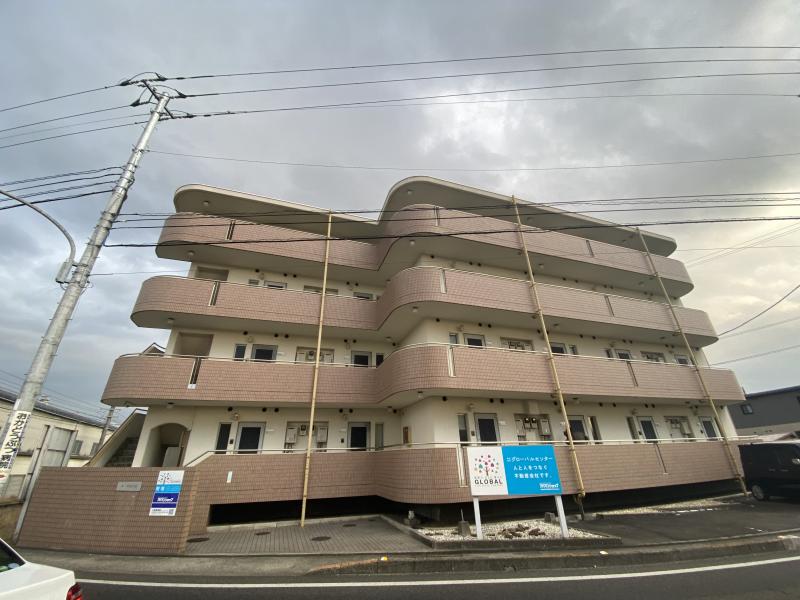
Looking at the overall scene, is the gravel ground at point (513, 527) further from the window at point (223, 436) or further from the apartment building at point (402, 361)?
the window at point (223, 436)

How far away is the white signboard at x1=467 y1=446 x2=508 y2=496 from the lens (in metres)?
7.86

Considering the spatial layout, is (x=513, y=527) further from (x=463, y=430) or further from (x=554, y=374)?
(x=554, y=374)

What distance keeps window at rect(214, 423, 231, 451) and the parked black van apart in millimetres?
19921

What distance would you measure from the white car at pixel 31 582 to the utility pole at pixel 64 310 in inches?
154

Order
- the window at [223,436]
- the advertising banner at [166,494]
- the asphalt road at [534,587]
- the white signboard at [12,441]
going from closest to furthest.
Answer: the asphalt road at [534,587] < the white signboard at [12,441] < the advertising banner at [166,494] < the window at [223,436]

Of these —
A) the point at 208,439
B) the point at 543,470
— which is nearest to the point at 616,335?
the point at 543,470

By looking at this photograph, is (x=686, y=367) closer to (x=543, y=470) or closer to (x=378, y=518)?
(x=543, y=470)

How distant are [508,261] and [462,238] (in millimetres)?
3216

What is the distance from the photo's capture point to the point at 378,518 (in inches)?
476

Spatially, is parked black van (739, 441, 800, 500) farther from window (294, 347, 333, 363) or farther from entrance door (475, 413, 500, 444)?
window (294, 347, 333, 363)

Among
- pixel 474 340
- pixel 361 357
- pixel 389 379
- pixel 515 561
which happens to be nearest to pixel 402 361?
pixel 389 379

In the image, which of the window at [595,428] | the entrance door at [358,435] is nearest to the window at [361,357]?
the entrance door at [358,435]

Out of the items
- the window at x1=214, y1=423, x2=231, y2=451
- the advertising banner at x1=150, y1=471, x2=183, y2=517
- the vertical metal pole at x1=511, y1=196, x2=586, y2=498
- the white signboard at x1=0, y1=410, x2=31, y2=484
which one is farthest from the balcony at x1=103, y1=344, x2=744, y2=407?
the white signboard at x1=0, y1=410, x2=31, y2=484

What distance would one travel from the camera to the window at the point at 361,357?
50.0ft
